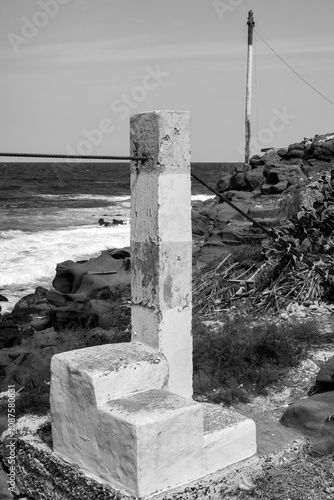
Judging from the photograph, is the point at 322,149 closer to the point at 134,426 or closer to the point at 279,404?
the point at 279,404

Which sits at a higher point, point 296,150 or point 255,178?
point 296,150

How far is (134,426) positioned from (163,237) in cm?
119

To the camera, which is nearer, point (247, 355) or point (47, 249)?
point (247, 355)

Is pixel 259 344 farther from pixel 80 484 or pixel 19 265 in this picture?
pixel 19 265

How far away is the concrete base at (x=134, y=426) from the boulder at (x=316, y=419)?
58cm

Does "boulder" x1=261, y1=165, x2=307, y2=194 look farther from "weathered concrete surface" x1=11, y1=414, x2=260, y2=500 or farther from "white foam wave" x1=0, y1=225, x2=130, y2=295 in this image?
"weathered concrete surface" x1=11, y1=414, x2=260, y2=500

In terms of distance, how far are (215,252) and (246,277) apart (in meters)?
3.12

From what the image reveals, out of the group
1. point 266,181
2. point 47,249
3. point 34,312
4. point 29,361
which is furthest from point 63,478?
point 266,181

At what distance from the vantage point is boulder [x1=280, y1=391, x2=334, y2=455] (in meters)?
4.50

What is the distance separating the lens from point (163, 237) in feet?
13.8

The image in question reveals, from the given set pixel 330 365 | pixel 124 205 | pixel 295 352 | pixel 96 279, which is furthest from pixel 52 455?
pixel 124 205

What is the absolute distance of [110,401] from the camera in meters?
3.86

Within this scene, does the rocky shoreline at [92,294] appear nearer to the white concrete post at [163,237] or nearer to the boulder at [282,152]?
the white concrete post at [163,237]

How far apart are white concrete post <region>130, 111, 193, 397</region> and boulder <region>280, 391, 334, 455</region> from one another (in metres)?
1.01
